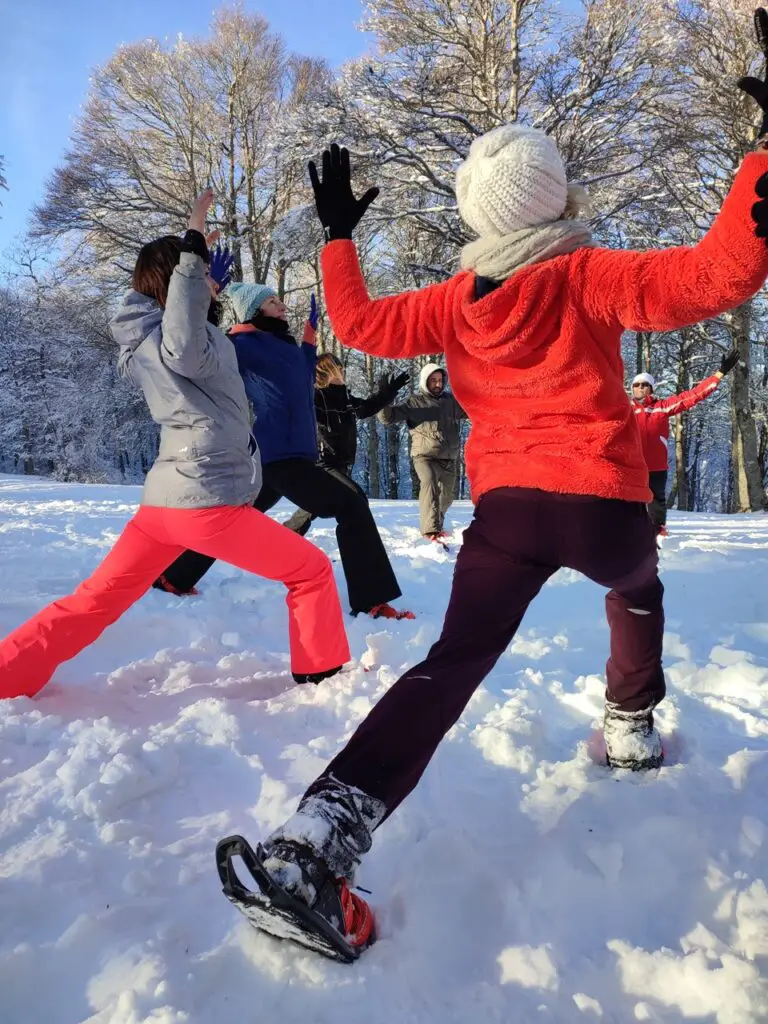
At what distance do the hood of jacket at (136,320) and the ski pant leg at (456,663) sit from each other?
1.46 m

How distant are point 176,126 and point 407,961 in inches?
670

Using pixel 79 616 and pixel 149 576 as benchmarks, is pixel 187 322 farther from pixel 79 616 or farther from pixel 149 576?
pixel 79 616

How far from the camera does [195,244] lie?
213cm

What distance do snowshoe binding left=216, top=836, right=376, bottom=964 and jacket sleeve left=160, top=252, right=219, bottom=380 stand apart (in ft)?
5.30

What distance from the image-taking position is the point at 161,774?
6.20 feet

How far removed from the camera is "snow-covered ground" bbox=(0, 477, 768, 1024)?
3.86 feet

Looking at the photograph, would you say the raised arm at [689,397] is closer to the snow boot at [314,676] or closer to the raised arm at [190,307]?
the snow boot at [314,676]

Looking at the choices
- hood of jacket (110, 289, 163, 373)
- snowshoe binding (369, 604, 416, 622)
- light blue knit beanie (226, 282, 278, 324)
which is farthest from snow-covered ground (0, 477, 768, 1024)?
light blue knit beanie (226, 282, 278, 324)

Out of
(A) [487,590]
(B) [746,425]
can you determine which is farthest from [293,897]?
(B) [746,425]

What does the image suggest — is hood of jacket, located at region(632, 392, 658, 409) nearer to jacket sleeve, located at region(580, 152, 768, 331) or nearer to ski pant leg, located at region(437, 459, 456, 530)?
ski pant leg, located at region(437, 459, 456, 530)

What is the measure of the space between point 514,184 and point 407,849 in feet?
5.29

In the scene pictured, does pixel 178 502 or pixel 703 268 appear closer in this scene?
pixel 703 268

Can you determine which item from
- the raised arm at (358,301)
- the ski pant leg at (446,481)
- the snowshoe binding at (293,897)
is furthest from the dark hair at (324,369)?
the snowshoe binding at (293,897)

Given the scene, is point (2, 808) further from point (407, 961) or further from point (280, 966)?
point (407, 961)
